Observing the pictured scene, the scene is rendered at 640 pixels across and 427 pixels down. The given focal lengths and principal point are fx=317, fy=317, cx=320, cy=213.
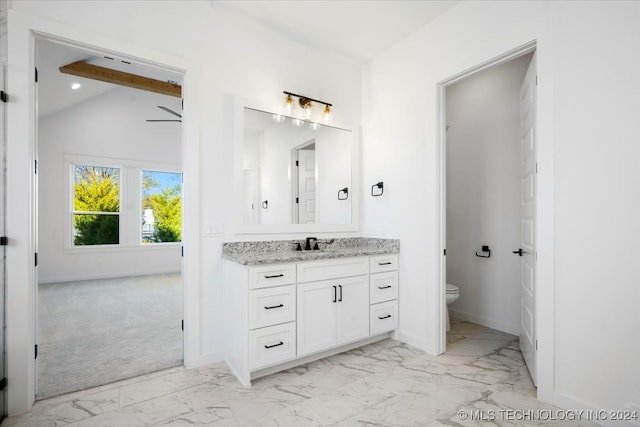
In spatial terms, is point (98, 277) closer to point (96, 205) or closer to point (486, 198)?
point (96, 205)

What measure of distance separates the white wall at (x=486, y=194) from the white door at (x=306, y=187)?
168cm

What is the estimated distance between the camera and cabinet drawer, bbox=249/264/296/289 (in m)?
2.24

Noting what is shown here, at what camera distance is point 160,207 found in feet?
23.5

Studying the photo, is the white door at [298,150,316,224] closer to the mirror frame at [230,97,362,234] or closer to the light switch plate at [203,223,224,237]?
the mirror frame at [230,97,362,234]

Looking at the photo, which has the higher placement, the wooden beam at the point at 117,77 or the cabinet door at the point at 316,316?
the wooden beam at the point at 117,77

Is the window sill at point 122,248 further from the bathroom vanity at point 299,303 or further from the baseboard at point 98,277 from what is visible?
the bathroom vanity at point 299,303

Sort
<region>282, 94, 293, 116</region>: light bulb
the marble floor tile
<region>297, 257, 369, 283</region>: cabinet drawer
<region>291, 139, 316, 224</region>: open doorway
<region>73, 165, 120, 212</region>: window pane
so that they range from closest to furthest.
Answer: the marble floor tile, <region>297, 257, 369, 283</region>: cabinet drawer, <region>282, 94, 293, 116</region>: light bulb, <region>291, 139, 316, 224</region>: open doorway, <region>73, 165, 120, 212</region>: window pane

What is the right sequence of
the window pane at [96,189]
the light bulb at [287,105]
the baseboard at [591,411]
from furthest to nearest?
1. the window pane at [96,189]
2. the light bulb at [287,105]
3. the baseboard at [591,411]

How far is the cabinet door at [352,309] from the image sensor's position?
266 centimetres

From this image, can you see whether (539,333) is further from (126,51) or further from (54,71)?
(54,71)

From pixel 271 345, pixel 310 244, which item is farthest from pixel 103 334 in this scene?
pixel 310 244

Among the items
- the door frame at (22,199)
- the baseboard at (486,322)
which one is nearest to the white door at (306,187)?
the door frame at (22,199)

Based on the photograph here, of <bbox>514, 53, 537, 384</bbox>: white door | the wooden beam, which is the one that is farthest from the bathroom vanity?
the wooden beam

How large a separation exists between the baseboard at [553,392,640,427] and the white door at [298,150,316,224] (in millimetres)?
2281
